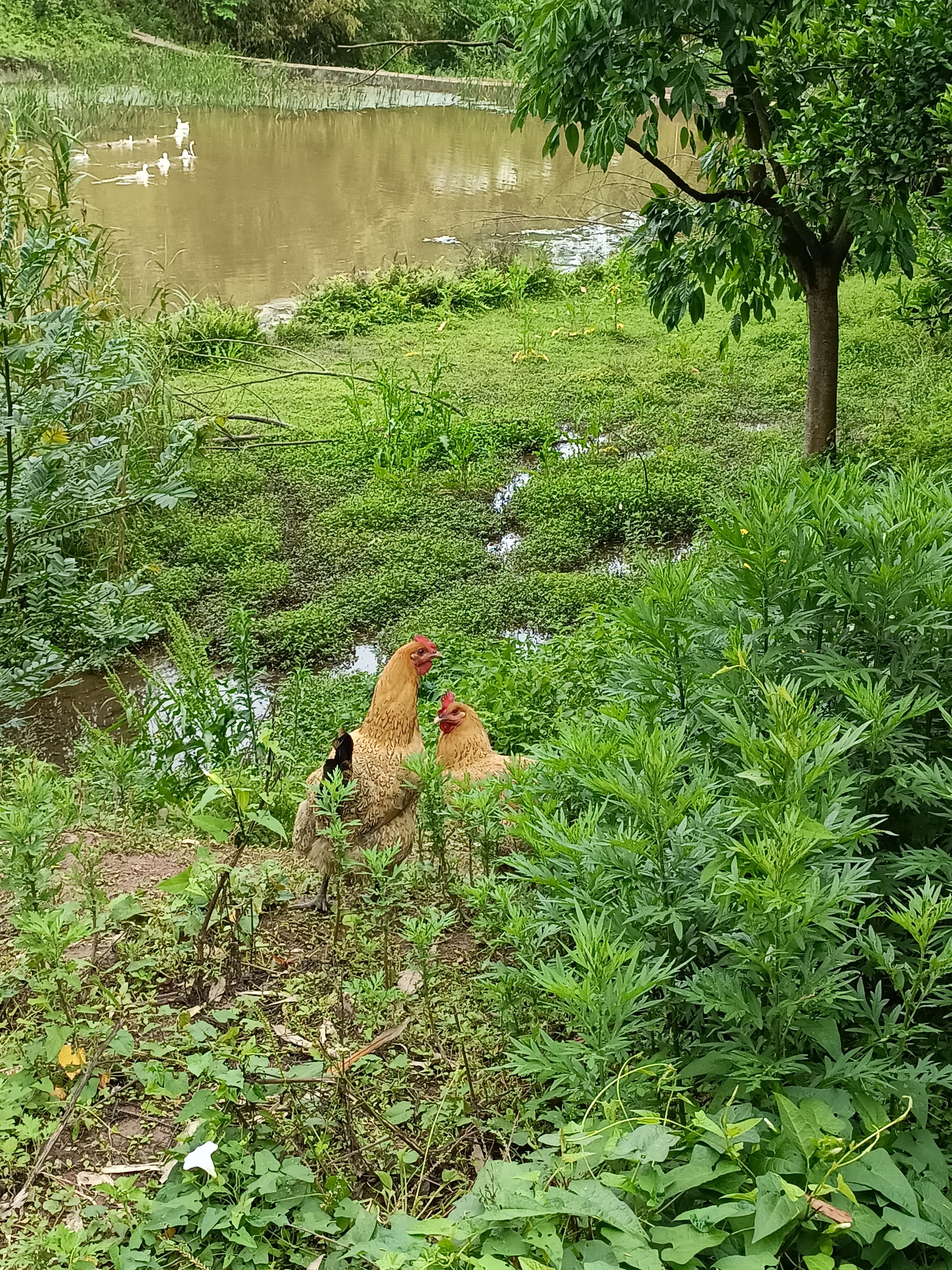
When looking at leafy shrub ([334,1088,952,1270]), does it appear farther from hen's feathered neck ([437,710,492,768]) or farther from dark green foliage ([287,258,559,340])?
dark green foliage ([287,258,559,340])

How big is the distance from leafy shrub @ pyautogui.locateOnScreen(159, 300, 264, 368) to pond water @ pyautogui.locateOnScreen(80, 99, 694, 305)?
2.55 ft

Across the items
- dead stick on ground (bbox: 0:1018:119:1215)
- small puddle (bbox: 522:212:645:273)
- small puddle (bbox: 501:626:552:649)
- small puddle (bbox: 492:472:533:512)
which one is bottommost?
small puddle (bbox: 501:626:552:649)

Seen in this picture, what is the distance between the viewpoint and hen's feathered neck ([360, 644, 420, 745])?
12.1ft

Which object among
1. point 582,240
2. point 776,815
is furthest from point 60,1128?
point 582,240

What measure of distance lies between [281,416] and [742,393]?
375 cm

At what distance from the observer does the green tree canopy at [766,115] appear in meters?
3.97

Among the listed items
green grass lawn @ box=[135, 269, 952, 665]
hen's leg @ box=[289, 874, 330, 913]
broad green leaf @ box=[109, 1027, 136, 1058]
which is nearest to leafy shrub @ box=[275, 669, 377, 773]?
green grass lawn @ box=[135, 269, 952, 665]

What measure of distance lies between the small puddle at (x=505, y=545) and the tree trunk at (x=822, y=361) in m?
1.85

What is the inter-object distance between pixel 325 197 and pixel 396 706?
Answer: 1500 cm

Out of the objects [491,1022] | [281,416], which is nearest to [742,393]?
[281,416]

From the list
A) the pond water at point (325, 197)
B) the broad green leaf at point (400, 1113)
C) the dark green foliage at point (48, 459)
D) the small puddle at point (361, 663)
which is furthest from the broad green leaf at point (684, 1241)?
the pond water at point (325, 197)

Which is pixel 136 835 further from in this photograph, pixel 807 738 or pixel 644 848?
pixel 807 738

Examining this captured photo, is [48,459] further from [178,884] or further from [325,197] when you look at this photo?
[325,197]

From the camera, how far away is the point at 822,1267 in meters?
1.37
